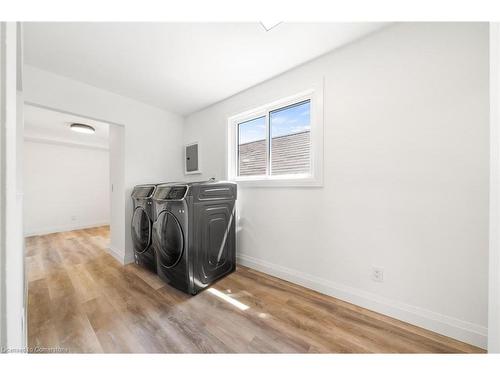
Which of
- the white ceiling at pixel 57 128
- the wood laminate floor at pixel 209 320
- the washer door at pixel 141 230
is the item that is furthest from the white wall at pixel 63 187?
the washer door at pixel 141 230

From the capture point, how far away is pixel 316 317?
1275 mm

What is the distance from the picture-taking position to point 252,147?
7.19 feet

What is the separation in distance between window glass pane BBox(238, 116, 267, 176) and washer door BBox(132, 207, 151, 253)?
1.27 metres

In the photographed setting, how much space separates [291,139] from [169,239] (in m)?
1.62

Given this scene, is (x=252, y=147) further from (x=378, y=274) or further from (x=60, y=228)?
(x=60, y=228)

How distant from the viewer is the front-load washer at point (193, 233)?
5.05 feet

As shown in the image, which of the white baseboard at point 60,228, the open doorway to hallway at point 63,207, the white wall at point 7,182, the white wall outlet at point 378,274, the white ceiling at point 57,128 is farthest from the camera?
the white baseboard at point 60,228

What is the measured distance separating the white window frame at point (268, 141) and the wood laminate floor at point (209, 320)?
3.41 ft

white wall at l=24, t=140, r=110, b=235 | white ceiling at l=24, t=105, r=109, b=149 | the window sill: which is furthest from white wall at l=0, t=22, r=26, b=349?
white wall at l=24, t=140, r=110, b=235

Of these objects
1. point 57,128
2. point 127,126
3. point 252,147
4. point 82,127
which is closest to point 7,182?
point 252,147

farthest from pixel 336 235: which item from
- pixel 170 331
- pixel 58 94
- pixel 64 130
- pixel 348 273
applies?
pixel 64 130

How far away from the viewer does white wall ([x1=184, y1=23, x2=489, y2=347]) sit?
1.04 metres

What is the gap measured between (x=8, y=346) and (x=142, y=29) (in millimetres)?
1804

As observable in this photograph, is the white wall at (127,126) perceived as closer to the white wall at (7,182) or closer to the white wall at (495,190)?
the white wall at (7,182)
